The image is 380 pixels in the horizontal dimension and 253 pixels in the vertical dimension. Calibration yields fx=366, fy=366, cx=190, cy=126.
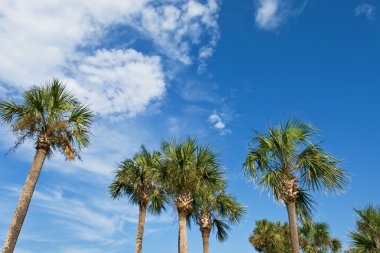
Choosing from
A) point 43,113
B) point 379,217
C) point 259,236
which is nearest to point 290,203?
point 379,217

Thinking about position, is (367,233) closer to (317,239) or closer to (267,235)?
(317,239)

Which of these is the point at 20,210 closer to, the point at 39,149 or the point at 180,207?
the point at 39,149

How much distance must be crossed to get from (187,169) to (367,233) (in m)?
10.2

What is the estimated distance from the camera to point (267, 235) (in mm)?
40969

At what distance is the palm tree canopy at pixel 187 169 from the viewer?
61.2ft

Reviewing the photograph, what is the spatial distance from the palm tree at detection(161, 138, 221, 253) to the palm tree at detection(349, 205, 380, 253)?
7.99 metres

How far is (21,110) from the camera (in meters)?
16.3

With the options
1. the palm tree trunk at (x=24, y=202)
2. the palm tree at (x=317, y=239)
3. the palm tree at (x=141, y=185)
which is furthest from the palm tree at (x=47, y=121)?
the palm tree at (x=317, y=239)

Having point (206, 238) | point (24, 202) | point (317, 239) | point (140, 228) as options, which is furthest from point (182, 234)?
point (317, 239)

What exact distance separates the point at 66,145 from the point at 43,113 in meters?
1.77

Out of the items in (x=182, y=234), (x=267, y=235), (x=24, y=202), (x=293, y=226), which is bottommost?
(x=293, y=226)

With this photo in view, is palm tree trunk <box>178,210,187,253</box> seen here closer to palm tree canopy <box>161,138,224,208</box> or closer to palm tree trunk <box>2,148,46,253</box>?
palm tree canopy <box>161,138,224,208</box>

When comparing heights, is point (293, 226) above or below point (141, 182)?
below

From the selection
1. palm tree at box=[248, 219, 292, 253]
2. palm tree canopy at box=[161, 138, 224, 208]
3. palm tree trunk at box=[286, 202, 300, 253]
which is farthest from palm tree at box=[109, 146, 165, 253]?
palm tree at box=[248, 219, 292, 253]
